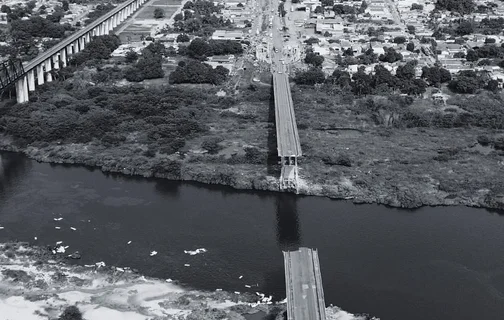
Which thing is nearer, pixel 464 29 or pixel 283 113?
pixel 283 113

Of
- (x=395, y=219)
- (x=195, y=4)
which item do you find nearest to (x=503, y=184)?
(x=395, y=219)

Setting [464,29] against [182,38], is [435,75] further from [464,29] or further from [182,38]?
[182,38]

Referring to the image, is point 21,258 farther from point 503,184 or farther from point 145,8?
point 145,8

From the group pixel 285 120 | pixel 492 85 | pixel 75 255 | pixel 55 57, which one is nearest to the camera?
pixel 75 255

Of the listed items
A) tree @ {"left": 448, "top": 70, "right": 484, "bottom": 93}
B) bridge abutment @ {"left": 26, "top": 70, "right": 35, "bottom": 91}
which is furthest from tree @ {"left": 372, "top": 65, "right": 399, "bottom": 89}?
bridge abutment @ {"left": 26, "top": 70, "right": 35, "bottom": 91}

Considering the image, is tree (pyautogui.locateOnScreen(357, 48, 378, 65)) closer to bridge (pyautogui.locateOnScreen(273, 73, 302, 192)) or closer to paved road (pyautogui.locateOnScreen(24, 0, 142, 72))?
bridge (pyautogui.locateOnScreen(273, 73, 302, 192))

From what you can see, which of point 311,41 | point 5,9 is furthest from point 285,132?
point 5,9

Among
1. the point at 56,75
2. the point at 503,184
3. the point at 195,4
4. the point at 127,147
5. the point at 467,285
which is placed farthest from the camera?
the point at 195,4
